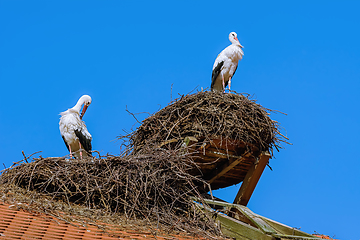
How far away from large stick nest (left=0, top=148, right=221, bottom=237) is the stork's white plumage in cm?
420

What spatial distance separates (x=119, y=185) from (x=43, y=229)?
4.81 feet

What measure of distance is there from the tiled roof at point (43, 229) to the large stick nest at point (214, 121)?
2502 mm

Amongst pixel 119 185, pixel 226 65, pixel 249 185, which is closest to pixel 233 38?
pixel 226 65

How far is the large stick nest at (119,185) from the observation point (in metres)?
5.76

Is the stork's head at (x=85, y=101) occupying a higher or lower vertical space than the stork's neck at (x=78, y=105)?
higher

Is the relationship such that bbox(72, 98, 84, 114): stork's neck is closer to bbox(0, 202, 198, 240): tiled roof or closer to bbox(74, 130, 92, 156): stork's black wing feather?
bbox(74, 130, 92, 156): stork's black wing feather

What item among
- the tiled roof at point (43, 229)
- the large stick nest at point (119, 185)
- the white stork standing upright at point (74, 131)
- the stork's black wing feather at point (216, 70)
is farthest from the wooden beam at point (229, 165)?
the tiled roof at point (43, 229)

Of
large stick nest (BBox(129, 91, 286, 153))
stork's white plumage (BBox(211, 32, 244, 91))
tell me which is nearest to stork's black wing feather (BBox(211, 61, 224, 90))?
stork's white plumage (BBox(211, 32, 244, 91))

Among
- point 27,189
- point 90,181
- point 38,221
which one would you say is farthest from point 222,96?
point 38,221

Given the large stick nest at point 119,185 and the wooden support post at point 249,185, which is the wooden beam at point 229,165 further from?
the large stick nest at point 119,185

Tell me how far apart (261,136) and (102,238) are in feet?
11.7

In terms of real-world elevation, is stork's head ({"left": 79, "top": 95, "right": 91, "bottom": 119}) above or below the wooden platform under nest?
above

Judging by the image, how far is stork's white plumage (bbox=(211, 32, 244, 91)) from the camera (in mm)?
10031

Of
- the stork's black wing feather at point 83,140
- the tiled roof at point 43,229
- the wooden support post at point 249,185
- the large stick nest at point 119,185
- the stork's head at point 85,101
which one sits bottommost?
the tiled roof at point 43,229
